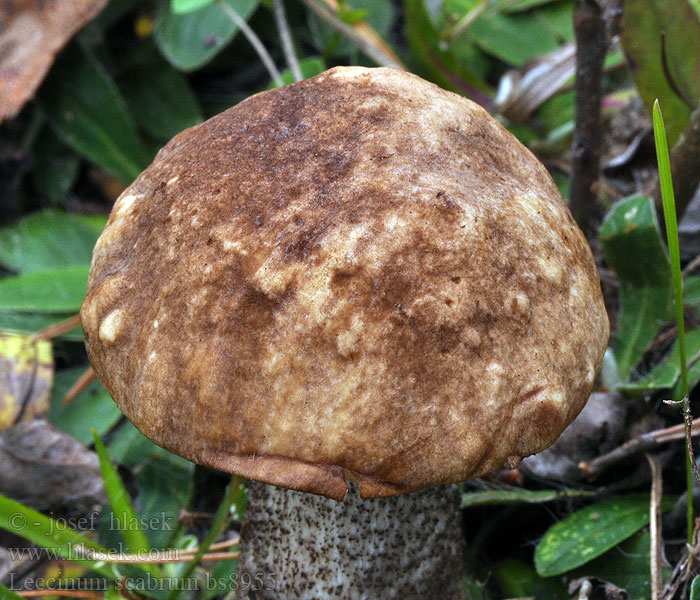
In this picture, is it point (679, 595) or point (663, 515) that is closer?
point (679, 595)

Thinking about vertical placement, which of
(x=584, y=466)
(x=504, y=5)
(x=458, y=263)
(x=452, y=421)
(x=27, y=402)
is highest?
(x=458, y=263)

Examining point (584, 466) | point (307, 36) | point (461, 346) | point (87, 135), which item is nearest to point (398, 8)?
point (307, 36)

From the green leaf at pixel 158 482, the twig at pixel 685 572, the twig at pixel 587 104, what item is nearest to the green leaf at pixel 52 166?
the green leaf at pixel 158 482

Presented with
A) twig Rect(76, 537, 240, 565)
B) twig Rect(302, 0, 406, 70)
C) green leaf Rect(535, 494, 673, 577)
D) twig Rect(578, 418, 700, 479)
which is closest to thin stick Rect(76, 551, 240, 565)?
twig Rect(76, 537, 240, 565)

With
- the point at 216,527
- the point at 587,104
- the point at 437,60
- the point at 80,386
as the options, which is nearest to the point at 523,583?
the point at 216,527

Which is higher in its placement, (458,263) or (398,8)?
(458,263)

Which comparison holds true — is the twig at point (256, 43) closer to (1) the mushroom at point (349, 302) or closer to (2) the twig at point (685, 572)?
(1) the mushroom at point (349, 302)

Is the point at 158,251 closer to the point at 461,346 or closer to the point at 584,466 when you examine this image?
the point at 461,346
